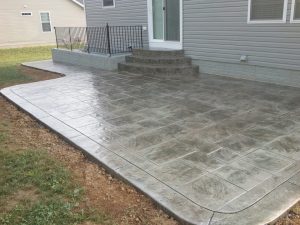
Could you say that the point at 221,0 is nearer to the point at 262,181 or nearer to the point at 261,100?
the point at 261,100

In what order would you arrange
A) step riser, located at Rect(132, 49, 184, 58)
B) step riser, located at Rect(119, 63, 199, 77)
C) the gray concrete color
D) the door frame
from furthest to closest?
the gray concrete color < the door frame < step riser, located at Rect(132, 49, 184, 58) < step riser, located at Rect(119, 63, 199, 77)

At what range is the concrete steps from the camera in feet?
24.7

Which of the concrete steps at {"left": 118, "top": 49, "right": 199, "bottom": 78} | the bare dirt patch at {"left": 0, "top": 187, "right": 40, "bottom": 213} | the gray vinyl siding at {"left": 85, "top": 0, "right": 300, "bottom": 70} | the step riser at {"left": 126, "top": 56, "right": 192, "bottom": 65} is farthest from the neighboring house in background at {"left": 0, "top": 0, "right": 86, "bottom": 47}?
the bare dirt patch at {"left": 0, "top": 187, "right": 40, "bottom": 213}

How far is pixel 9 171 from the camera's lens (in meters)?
3.10

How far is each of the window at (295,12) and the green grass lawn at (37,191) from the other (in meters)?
4.92

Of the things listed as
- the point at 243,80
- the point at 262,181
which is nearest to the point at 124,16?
the point at 243,80

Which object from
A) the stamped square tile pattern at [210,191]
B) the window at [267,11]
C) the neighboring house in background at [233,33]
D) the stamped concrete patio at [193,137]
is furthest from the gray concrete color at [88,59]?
the stamped square tile pattern at [210,191]

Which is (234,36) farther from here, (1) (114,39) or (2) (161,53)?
(1) (114,39)

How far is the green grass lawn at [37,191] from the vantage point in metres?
2.37

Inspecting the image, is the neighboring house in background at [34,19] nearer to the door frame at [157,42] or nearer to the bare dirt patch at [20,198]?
the door frame at [157,42]

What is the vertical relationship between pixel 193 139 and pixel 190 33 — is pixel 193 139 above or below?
below

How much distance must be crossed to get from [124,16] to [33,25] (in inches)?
440

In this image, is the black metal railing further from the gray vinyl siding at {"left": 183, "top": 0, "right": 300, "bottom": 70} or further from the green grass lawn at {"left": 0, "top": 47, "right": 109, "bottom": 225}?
the green grass lawn at {"left": 0, "top": 47, "right": 109, "bottom": 225}

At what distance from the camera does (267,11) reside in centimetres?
606
